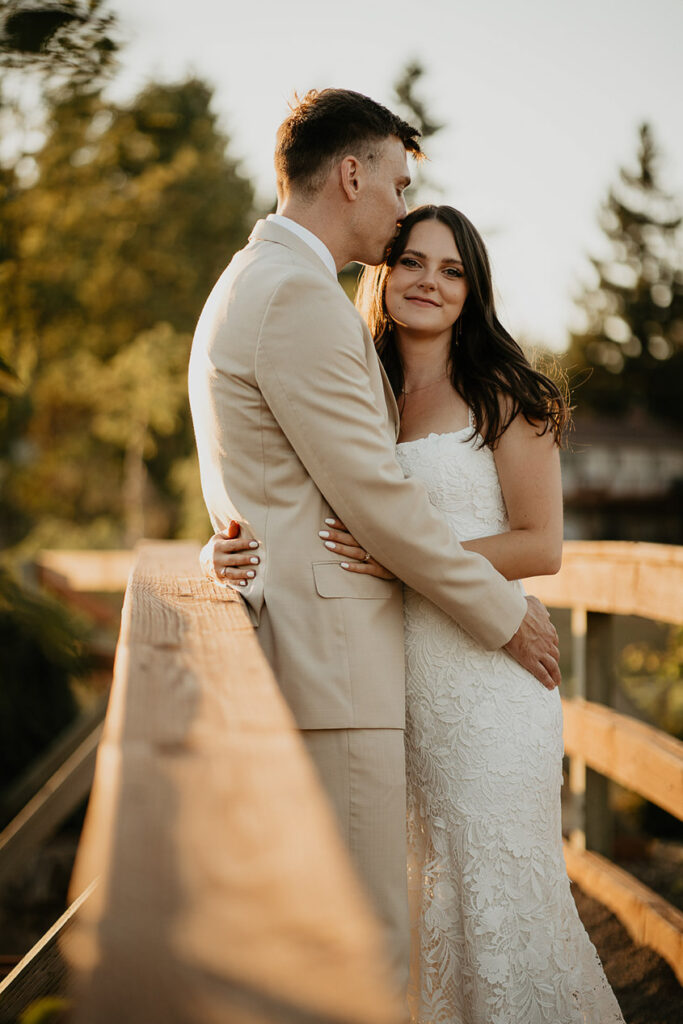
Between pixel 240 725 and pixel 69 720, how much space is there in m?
5.26

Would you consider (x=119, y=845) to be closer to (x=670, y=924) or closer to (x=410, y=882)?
(x=410, y=882)

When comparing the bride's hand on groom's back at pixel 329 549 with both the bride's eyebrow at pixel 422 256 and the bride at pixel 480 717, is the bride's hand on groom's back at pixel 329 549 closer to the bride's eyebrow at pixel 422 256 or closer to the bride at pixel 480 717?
the bride at pixel 480 717

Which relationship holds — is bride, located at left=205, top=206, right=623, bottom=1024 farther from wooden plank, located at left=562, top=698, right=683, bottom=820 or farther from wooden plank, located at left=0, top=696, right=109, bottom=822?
wooden plank, located at left=0, top=696, right=109, bottom=822

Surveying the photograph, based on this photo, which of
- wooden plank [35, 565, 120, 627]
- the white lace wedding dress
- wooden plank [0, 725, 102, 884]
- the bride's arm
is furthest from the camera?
wooden plank [35, 565, 120, 627]

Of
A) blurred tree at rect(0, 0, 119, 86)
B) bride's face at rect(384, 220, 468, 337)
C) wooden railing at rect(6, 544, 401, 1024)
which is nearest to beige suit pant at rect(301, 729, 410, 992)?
wooden railing at rect(6, 544, 401, 1024)

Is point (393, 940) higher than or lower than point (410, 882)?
higher

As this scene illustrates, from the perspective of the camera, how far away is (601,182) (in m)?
40.3

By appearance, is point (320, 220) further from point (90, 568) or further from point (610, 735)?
point (90, 568)

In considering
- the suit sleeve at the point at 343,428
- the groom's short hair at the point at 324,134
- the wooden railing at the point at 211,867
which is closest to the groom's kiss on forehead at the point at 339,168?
the groom's short hair at the point at 324,134

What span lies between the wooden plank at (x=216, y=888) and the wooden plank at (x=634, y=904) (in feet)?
7.05

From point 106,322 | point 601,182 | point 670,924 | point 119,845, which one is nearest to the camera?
point 119,845

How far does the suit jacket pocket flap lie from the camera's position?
6.49ft

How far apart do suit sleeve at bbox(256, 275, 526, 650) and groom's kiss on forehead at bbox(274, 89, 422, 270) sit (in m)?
0.44

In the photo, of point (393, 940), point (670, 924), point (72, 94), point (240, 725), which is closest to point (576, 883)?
point (670, 924)
